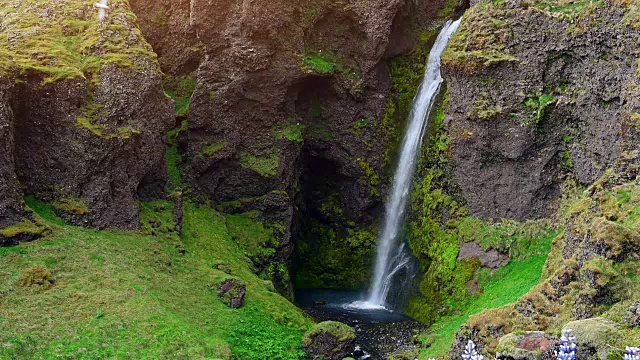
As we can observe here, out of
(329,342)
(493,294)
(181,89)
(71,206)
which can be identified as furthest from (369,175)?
(71,206)

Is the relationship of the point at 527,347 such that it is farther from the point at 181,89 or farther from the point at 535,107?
the point at 181,89

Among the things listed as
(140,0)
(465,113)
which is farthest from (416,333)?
(140,0)

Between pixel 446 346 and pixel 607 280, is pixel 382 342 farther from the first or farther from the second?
pixel 607 280

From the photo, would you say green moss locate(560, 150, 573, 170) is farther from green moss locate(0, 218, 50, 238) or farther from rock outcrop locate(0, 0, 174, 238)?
green moss locate(0, 218, 50, 238)

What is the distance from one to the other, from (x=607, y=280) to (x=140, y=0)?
37.4 metres

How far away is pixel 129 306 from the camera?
93.3ft

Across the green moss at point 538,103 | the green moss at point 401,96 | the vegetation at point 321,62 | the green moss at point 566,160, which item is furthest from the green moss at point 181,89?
the green moss at point 566,160

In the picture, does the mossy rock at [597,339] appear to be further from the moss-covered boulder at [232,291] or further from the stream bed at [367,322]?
the moss-covered boulder at [232,291]

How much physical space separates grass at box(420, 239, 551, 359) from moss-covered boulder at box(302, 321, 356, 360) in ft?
11.7

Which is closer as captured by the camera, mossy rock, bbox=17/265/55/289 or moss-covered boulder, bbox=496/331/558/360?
moss-covered boulder, bbox=496/331/558/360

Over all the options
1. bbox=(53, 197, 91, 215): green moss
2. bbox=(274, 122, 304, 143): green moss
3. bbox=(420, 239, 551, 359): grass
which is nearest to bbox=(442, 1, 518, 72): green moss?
bbox=(274, 122, 304, 143): green moss

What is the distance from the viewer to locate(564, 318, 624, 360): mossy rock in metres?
17.1

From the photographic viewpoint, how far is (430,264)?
42.2 meters

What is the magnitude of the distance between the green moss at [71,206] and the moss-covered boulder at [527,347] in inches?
853
